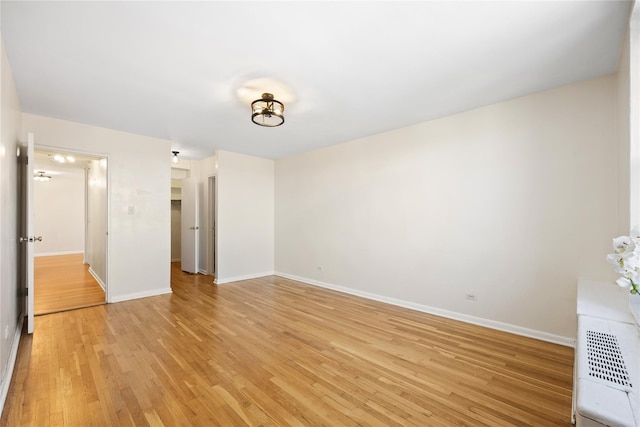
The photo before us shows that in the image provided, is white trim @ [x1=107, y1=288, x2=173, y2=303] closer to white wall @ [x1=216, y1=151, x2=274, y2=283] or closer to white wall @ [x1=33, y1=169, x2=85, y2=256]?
white wall @ [x1=216, y1=151, x2=274, y2=283]

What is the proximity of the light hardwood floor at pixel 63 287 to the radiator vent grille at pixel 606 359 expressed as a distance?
5.34 m

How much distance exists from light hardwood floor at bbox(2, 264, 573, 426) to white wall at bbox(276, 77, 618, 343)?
0.49 meters

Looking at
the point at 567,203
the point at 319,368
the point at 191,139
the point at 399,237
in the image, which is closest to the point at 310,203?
the point at 399,237

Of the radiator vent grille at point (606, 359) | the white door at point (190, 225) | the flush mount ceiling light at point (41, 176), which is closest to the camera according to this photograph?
the radiator vent grille at point (606, 359)

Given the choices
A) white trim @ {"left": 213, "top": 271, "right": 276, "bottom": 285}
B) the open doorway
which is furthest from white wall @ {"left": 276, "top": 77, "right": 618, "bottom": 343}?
the open doorway

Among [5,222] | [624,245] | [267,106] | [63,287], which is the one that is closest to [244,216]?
[267,106]

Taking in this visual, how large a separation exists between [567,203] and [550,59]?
140 centimetres

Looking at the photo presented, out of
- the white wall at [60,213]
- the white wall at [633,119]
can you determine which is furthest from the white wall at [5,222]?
the white wall at [60,213]

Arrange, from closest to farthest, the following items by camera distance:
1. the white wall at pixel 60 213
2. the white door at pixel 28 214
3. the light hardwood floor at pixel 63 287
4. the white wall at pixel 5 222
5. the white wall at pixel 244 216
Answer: the white wall at pixel 5 222 < the white door at pixel 28 214 < the light hardwood floor at pixel 63 287 < the white wall at pixel 244 216 < the white wall at pixel 60 213

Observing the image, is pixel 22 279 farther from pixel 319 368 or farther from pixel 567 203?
pixel 567 203

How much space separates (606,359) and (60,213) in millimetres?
11949

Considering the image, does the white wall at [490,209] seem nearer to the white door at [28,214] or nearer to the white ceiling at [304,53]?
the white ceiling at [304,53]

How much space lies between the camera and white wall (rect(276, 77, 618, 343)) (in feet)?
8.67

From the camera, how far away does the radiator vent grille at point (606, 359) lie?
1.01 meters
